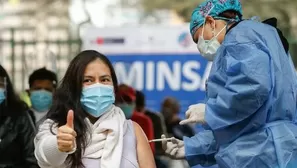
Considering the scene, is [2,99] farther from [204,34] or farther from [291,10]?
[291,10]

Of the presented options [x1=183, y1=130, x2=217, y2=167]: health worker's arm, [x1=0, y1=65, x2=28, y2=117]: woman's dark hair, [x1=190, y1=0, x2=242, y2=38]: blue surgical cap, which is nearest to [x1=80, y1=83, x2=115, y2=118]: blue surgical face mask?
[x1=183, y1=130, x2=217, y2=167]: health worker's arm

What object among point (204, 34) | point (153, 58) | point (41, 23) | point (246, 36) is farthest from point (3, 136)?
point (41, 23)

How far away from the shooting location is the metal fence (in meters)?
12.8

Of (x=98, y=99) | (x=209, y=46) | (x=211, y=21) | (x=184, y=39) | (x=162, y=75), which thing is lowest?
(x=162, y=75)

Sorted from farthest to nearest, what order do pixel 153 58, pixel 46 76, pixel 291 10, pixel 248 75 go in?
pixel 291 10 → pixel 153 58 → pixel 46 76 → pixel 248 75

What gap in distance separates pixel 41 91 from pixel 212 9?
3.17 meters

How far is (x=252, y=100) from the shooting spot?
4578 mm

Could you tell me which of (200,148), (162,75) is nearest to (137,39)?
(162,75)

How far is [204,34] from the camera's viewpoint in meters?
5.15

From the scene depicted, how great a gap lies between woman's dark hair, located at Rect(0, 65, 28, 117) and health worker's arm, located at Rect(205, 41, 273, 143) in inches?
84.6

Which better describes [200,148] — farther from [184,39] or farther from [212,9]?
[184,39]

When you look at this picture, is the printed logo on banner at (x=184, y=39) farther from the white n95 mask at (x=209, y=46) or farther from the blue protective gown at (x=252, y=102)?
the blue protective gown at (x=252, y=102)

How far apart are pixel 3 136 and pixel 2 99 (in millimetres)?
273

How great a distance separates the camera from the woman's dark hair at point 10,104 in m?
6.48
